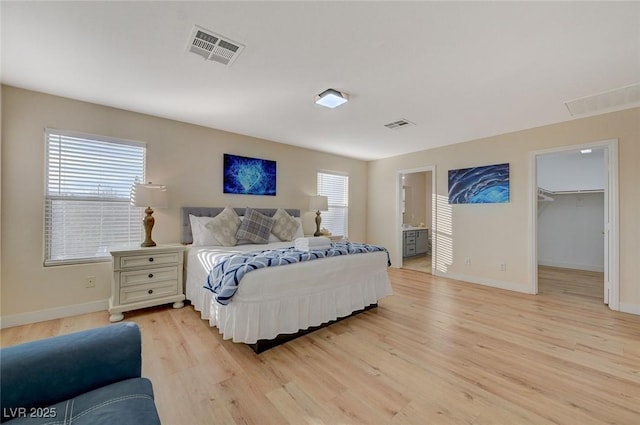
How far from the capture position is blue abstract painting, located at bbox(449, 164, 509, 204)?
4113 mm

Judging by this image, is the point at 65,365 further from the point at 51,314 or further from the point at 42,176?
the point at 42,176

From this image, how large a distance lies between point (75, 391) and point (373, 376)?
5.49 ft

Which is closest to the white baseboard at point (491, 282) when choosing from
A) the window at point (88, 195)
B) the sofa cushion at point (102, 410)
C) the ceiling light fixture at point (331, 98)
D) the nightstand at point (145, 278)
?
the ceiling light fixture at point (331, 98)

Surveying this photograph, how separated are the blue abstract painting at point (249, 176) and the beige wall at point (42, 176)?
11 centimetres

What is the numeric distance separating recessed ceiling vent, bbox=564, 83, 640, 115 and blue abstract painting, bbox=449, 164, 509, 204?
3.69 ft

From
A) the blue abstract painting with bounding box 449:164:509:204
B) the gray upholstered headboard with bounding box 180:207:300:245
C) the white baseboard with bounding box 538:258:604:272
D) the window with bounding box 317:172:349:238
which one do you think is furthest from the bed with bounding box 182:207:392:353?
the white baseboard with bounding box 538:258:604:272

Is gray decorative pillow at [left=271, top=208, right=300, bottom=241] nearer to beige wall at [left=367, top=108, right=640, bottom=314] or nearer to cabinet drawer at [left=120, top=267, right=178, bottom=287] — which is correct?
cabinet drawer at [left=120, top=267, right=178, bottom=287]

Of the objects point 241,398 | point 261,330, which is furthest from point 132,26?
point 241,398

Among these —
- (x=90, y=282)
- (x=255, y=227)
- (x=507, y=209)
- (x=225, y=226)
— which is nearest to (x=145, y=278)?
(x=90, y=282)

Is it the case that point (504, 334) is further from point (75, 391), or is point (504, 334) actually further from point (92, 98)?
point (92, 98)

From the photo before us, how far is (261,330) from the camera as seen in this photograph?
213cm

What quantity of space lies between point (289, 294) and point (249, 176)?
8.35 ft

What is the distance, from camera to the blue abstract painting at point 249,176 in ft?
13.3

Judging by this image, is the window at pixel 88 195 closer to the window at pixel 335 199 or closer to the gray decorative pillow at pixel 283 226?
the gray decorative pillow at pixel 283 226
